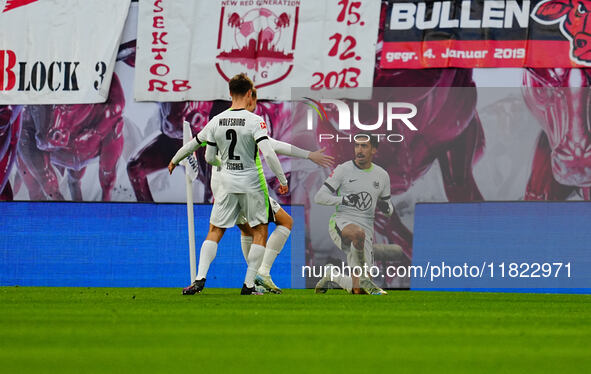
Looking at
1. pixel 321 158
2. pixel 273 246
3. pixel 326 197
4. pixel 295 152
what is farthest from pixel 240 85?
pixel 326 197

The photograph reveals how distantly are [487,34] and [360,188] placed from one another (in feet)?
13.0

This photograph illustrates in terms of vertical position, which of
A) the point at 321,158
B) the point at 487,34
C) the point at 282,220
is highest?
the point at 487,34

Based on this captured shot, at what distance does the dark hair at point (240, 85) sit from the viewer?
985 cm

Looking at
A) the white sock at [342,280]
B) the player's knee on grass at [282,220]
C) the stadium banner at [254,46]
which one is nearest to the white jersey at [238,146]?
the player's knee on grass at [282,220]

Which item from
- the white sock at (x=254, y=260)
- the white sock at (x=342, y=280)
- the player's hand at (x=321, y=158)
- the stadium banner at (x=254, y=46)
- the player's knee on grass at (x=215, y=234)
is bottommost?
the white sock at (x=342, y=280)

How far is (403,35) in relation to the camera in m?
14.2

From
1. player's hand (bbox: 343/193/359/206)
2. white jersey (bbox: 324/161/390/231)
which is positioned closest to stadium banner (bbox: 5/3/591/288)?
white jersey (bbox: 324/161/390/231)

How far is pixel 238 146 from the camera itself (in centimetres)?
995

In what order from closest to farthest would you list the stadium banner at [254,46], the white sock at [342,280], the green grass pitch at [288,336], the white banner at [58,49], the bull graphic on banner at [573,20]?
the green grass pitch at [288,336]
the white sock at [342,280]
the bull graphic on banner at [573,20]
the stadium banner at [254,46]
the white banner at [58,49]

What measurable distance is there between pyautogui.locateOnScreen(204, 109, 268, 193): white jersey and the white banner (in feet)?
18.0

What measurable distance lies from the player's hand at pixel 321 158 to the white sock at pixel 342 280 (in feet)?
3.47

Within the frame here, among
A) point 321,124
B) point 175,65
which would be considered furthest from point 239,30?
point 321,124

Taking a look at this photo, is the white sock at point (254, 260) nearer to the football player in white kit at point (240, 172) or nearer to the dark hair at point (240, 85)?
the football player in white kit at point (240, 172)

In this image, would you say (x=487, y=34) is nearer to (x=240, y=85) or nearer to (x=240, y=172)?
(x=240, y=85)
